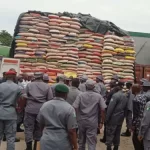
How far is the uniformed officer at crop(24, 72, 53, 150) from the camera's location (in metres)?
6.37

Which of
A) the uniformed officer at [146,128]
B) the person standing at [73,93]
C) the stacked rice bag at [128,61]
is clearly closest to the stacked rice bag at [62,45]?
the stacked rice bag at [128,61]

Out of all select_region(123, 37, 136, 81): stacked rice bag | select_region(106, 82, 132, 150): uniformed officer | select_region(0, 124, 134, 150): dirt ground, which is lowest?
select_region(0, 124, 134, 150): dirt ground

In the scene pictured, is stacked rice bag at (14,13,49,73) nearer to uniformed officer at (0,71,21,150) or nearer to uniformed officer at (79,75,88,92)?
uniformed officer at (79,75,88,92)

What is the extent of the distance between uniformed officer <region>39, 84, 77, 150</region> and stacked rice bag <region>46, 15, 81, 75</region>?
6.25 meters

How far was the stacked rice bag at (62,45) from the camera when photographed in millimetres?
10212

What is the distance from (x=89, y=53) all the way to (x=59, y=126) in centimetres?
681

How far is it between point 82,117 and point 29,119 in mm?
1259

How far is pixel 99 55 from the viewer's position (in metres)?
10.8

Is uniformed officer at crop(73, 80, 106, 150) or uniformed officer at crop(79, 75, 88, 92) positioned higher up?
uniformed officer at crop(79, 75, 88, 92)

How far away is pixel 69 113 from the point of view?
12.8ft

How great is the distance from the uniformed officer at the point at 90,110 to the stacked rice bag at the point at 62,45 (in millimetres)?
4551

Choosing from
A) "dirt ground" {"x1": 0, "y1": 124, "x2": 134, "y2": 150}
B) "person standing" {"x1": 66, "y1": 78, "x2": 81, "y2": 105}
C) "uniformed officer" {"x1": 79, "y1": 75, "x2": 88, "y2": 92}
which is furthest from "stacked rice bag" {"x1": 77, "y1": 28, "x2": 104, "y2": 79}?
"person standing" {"x1": 66, "y1": 78, "x2": 81, "y2": 105}

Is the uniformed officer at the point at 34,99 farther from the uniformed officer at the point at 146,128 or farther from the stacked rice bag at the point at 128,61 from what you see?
the stacked rice bag at the point at 128,61

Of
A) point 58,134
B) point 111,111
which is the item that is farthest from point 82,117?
point 58,134
